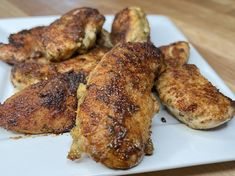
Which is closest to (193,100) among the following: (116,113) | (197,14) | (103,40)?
(116,113)

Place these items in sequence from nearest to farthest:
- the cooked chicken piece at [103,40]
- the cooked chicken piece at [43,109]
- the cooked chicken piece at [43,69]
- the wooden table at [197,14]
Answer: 1. the cooked chicken piece at [43,109]
2. the cooked chicken piece at [43,69]
3. the cooked chicken piece at [103,40]
4. the wooden table at [197,14]

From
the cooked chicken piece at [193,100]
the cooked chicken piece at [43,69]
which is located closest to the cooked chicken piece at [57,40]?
the cooked chicken piece at [43,69]

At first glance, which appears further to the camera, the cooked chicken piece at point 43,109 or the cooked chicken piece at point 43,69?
the cooked chicken piece at point 43,69

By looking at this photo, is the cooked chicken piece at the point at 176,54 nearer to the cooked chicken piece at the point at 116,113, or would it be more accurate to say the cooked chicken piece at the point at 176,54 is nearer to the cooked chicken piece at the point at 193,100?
the cooked chicken piece at the point at 193,100

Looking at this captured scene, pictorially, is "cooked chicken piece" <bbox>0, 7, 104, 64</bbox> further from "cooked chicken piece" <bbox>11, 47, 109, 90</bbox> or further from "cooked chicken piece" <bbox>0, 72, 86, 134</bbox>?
"cooked chicken piece" <bbox>0, 72, 86, 134</bbox>

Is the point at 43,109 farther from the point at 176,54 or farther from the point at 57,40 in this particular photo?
the point at 176,54

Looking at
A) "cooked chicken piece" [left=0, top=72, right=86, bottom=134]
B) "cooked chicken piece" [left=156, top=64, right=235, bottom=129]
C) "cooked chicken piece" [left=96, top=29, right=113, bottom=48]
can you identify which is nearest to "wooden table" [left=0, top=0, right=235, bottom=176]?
"cooked chicken piece" [left=156, top=64, right=235, bottom=129]
